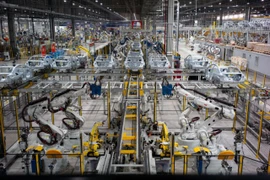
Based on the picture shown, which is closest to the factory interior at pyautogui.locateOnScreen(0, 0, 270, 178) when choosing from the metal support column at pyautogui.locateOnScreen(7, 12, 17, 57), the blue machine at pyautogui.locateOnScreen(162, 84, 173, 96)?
the blue machine at pyautogui.locateOnScreen(162, 84, 173, 96)

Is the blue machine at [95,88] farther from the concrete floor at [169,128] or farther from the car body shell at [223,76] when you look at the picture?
the car body shell at [223,76]

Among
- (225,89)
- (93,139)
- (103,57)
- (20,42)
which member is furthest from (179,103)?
(20,42)

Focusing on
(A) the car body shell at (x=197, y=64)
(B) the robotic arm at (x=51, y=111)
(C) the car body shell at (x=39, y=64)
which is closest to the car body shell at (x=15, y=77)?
(C) the car body shell at (x=39, y=64)

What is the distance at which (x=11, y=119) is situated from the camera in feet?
38.2

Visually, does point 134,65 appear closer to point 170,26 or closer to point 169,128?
point 169,128

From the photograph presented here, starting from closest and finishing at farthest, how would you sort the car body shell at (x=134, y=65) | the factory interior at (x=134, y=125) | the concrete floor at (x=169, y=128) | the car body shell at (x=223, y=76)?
the factory interior at (x=134, y=125)
the concrete floor at (x=169, y=128)
the car body shell at (x=223, y=76)
the car body shell at (x=134, y=65)

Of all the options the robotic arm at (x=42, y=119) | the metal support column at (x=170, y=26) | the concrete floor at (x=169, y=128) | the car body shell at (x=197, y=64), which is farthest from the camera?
the metal support column at (x=170, y=26)

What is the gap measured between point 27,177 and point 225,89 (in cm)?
939

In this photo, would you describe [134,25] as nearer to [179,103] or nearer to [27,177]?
[179,103]

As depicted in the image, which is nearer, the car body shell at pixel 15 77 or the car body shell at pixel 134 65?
the car body shell at pixel 15 77

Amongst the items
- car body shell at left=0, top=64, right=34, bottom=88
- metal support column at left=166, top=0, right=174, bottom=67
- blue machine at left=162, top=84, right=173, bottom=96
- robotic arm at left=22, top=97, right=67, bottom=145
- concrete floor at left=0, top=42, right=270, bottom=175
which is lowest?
concrete floor at left=0, top=42, right=270, bottom=175

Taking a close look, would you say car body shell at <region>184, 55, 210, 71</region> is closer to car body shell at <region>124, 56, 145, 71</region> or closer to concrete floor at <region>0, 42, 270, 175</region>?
concrete floor at <region>0, 42, 270, 175</region>

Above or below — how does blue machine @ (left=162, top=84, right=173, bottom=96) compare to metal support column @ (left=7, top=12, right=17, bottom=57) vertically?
below

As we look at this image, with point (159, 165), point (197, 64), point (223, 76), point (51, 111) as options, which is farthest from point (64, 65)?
point (159, 165)
